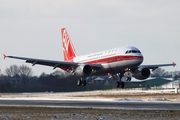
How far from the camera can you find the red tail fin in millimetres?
78000

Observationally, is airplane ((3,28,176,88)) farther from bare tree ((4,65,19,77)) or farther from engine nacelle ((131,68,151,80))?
bare tree ((4,65,19,77))

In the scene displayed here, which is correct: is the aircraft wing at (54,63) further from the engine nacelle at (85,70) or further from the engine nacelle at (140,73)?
the engine nacelle at (140,73)

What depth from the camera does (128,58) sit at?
197 ft

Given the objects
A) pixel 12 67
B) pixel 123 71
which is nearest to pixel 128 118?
pixel 123 71

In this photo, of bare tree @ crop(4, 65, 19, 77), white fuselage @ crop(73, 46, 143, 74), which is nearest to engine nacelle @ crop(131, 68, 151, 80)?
white fuselage @ crop(73, 46, 143, 74)

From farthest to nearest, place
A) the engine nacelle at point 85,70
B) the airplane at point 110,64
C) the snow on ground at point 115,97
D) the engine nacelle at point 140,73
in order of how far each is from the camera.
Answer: the snow on ground at point 115,97 → the engine nacelle at point 140,73 → the engine nacelle at point 85,70 → the airplane at point 110,64

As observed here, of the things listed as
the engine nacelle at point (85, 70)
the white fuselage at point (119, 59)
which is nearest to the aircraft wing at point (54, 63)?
the engine nacelle at point (85, 70)

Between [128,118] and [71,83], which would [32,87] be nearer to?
[71,83]

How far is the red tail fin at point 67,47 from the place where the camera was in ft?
256

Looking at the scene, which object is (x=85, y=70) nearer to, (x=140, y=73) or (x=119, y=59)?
(x=119, y=59)

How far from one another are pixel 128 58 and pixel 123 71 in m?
4.97

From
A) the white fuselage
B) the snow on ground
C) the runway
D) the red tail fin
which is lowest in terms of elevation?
the runway

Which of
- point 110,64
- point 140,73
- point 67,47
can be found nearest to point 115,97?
point 67,47

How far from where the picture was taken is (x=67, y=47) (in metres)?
81.6
